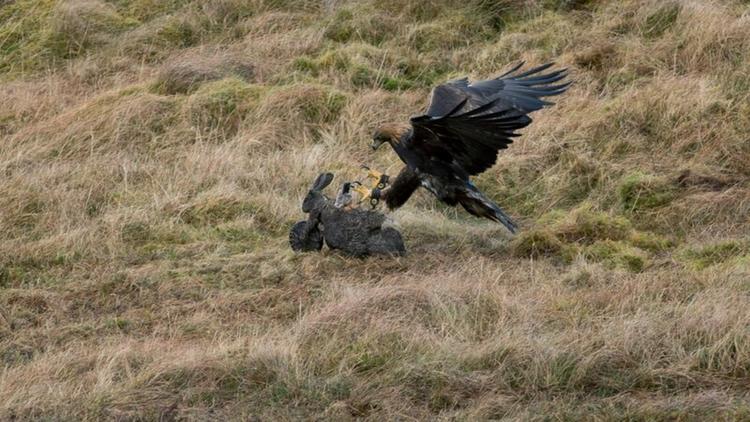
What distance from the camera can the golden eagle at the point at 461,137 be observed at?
23.7 feet

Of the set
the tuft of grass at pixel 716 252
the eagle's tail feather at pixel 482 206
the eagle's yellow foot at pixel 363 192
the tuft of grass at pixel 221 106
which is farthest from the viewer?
the tuft of grass at pixel 221 106

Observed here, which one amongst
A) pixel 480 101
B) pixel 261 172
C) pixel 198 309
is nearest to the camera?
pixel 198 309

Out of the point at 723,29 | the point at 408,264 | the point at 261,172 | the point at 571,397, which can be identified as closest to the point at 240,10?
the point at 261,172

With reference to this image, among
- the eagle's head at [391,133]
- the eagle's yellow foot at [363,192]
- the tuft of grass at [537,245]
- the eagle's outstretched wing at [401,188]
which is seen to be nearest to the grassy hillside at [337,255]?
the tuft of grass at [537,245]

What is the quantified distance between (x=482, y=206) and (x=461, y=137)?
2.01ft

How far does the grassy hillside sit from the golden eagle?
0.89ft

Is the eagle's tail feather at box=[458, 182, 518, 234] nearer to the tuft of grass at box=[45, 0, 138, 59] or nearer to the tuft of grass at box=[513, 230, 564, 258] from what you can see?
the tuft of grass at box=[513, 230, 564, 258]

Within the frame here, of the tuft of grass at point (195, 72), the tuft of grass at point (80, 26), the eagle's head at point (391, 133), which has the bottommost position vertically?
the tuft of grass at point (80, 26)

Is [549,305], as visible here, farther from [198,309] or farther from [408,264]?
[198,309]

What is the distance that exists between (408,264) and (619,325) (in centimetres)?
174

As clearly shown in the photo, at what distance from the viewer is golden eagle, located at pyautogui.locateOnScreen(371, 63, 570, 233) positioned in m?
7.23

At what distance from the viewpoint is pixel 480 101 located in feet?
26.9

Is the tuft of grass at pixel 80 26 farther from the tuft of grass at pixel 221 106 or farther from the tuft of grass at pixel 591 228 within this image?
the tuft of grass at pixel 591 228

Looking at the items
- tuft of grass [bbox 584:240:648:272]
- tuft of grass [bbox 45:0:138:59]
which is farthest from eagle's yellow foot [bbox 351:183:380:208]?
A: tuft of grass [bbox 45:0:138:59]
